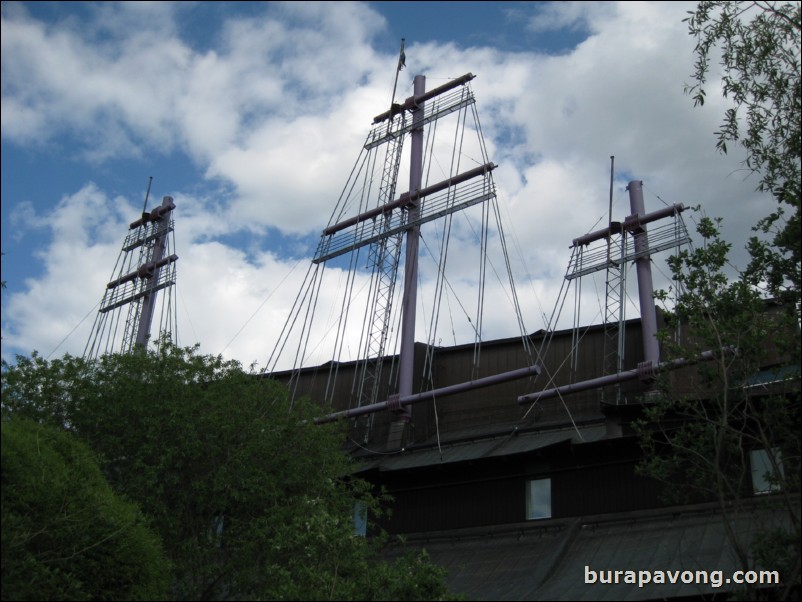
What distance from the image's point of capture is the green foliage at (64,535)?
18859 mm

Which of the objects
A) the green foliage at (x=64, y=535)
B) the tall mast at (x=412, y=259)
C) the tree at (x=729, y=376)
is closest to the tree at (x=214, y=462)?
the green foliage at (x=64, y=535)

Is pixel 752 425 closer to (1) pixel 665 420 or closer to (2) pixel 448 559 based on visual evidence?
(1) pixel 665 420

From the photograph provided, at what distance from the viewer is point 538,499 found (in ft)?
95.6

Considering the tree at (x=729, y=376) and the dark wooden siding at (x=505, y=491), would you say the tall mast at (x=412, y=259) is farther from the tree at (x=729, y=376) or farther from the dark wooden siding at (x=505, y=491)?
the tree at (x=729, y=376)

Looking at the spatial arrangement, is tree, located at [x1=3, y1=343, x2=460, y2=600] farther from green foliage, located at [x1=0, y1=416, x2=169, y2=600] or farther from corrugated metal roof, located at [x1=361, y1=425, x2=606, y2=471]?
corrugated metal roof, located at [x1=361, y1=425, x2=606, y2=471]

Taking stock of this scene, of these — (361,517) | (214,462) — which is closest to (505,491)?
(361,517)

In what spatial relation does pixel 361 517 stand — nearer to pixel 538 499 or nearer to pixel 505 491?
pixel 505 491

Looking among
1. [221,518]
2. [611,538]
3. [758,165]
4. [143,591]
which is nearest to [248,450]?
[221,518]

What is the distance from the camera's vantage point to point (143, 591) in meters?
20.5

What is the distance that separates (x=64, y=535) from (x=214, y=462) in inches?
247

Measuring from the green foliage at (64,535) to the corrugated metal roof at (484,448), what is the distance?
41.2 feet

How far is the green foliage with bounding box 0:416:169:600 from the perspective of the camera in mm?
18859

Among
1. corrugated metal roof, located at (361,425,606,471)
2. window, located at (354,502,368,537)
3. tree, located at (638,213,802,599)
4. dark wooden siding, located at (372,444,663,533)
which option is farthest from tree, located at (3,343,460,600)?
tree, located at (638,213,802,599)

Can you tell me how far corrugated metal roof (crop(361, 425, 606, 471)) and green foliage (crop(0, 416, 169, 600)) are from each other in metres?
12.6
